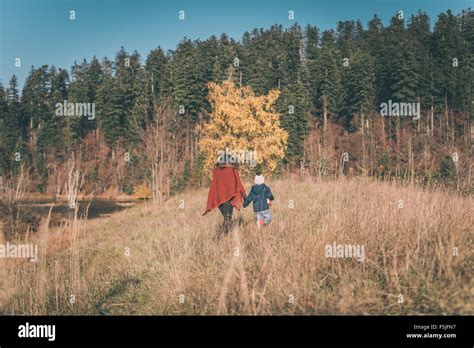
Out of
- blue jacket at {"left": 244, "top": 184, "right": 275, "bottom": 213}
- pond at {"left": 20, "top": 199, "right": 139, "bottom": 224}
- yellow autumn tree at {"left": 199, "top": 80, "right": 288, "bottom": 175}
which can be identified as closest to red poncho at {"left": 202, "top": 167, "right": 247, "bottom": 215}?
blue jacket at {"left": 244, "top": 184, "right": 275, "bottom": 213}

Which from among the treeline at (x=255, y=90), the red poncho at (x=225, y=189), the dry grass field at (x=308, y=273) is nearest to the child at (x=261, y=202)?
the red poncho at (x=225, y=189)

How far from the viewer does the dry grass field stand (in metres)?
3.86

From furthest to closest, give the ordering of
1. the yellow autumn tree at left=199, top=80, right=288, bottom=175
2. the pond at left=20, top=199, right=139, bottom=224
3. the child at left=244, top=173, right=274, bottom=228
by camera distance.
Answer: the yellow autumn tree at left=199, top=80, right=288, bottom=175
the child at left=244, top=173, right=274, bottom=228
the pond at left=20, top=199, right=139, bottom=224

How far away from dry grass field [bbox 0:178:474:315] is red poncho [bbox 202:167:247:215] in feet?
2.86

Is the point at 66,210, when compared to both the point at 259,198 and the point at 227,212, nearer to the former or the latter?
the point at 227,212

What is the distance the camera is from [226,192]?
771 centimetres

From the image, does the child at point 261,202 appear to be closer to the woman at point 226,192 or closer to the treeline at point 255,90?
the woman at point 226,192

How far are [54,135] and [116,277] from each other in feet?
212

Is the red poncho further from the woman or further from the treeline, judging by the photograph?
the treeline

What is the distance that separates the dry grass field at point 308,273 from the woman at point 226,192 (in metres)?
0.82

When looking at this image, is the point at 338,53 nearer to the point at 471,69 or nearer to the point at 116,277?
the point at 471,69
